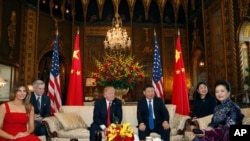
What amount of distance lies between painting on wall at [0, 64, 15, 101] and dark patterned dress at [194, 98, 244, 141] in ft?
22.9

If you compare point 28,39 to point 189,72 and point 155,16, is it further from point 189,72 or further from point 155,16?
point 189,72

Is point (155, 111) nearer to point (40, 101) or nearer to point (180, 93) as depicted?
point (40, 101)

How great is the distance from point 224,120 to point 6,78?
24.1ft

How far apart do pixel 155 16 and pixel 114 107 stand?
839cm

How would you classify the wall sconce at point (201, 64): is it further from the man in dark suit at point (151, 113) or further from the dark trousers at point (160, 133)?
the dark trousers at point (160, 133)

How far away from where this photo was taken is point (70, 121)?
493cm

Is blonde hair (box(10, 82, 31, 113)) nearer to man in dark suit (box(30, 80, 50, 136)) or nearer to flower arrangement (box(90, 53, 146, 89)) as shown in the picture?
man in dark suit (box(30, 80, 50, 136))

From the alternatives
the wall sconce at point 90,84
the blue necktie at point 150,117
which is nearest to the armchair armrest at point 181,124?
the blue necktie at point 150,117

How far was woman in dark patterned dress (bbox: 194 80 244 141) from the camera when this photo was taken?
2818mm

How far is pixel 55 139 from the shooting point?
467 centimetres

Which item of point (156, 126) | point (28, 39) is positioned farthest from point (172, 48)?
point (156, 126)

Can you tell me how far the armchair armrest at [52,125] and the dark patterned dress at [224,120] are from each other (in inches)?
104

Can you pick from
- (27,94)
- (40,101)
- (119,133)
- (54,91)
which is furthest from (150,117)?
(54,91)

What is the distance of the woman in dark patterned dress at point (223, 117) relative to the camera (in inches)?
111
